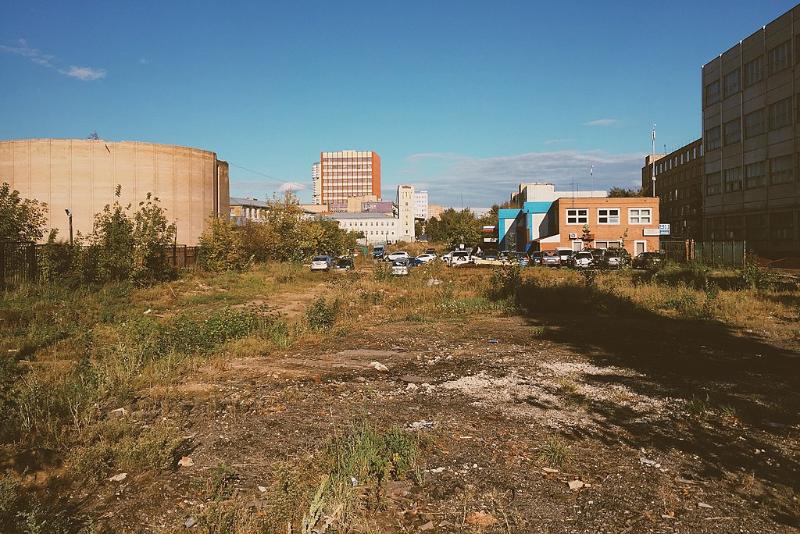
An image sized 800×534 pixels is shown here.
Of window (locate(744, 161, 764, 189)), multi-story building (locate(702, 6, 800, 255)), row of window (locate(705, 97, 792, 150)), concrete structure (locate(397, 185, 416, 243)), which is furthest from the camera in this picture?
concrete structure (locate(397, 185, 416, 243))

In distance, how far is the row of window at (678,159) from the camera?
3398 inches

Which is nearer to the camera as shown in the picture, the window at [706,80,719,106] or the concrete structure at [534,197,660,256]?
the window at [706,80,719,106]

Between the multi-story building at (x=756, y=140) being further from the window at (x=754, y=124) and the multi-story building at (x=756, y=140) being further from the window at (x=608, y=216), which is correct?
the window at (x=608, y=216)

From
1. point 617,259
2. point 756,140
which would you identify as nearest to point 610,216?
point 756,140

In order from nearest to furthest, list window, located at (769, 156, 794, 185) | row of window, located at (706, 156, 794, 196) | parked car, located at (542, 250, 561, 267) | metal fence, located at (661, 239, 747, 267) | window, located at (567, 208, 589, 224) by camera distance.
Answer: metal fence, located at (661, 239, 747, 267), parked car, located at (542, 250, 561, 267), window, located at (769, 156, 794, 185), row of window, located at (706, 156, 794, 196), window, located at (567, 208, 589, 224)

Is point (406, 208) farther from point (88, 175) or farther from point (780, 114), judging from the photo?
point (780, 114)

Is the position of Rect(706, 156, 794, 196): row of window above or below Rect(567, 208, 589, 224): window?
above

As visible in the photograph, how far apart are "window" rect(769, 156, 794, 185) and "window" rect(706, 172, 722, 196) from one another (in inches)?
301

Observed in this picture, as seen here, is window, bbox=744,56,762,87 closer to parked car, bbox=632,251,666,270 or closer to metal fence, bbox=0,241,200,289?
parked car, bbox=632,251,666,270

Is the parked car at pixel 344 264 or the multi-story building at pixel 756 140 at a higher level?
the multi-story building at pixel 756 140

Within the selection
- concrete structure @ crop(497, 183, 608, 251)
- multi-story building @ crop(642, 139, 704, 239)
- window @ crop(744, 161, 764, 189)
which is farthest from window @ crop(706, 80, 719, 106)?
multi-story building @ crop(642, 139, 704, 239)

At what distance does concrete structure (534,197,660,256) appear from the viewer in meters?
57.2

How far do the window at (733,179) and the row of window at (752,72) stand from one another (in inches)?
282

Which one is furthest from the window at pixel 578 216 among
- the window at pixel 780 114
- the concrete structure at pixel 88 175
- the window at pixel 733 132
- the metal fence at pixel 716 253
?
the concrete structure at pixel 88 175
